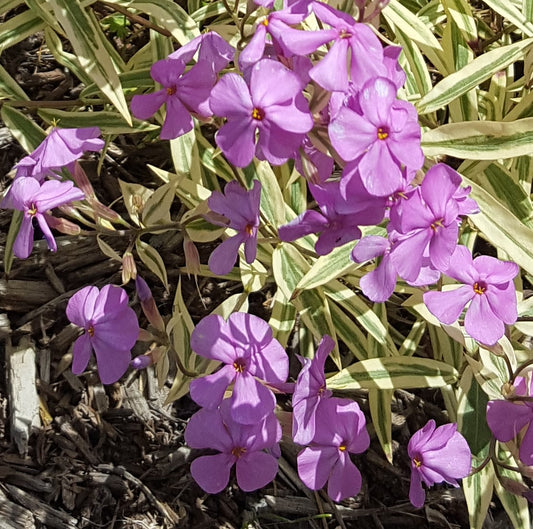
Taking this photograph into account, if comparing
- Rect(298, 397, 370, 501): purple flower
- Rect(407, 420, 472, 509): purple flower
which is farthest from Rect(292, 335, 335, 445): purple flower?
Rect(407, 420, 472, 509): purple flower

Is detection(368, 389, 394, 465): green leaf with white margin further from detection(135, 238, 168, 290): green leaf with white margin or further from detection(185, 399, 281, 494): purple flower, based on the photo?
detection(135, 238, 168, 290): green leaf with white margin

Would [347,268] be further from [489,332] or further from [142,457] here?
[142,457]

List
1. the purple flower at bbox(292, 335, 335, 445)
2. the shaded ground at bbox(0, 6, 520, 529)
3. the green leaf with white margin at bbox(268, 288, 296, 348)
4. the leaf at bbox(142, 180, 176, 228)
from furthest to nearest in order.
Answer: the shaded ground at bbox(0, 6, 520, 529) < the green leaf with white margin at bbox(268, 288, 296, 348) < the leaf at bbox(142, 180, 176, 228) < the purple flower at bbox(292, 335, 335, 445)

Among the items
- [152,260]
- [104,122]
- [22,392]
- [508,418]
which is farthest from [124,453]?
[508,418]

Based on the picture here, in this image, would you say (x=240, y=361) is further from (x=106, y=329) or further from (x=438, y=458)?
(x=438, y=458)

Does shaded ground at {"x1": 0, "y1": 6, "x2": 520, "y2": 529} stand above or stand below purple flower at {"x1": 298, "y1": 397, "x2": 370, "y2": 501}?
below

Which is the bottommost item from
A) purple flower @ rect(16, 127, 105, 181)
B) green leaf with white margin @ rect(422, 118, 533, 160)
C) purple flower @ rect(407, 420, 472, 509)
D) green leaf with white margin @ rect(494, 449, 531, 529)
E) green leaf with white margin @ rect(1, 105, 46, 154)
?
green leaf with white margin @ rect(494, 449, 531, 529)

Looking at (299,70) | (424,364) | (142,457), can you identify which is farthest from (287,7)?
(142,457)
